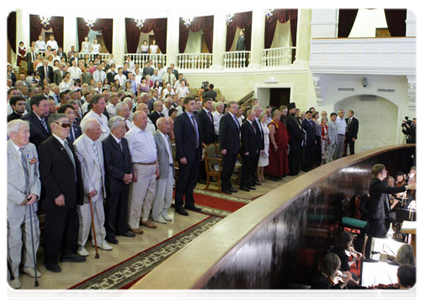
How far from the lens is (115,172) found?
14.7 feet

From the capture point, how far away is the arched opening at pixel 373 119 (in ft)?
44.1

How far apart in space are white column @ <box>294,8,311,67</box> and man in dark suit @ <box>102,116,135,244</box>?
36.4ft

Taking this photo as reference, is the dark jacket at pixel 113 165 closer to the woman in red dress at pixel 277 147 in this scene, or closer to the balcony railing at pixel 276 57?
the woman in red dress at pixel 277 147

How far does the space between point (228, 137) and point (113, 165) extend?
9.37 feet

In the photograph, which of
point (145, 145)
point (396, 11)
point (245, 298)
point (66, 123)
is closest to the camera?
point (245, 298)

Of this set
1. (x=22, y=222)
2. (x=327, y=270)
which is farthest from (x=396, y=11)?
(x=22, y=222)

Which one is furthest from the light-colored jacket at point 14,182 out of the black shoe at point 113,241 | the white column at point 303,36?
the white column at point 303,36

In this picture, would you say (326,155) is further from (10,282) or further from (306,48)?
(10,282)

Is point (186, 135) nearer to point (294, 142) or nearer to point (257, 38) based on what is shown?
point (294, 142)

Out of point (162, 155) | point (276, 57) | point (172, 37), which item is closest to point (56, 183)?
point (162, 155)

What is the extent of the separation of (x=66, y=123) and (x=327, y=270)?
274cm

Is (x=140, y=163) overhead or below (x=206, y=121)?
below

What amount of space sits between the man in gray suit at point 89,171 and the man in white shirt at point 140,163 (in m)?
0.61

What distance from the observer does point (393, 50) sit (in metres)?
12.0
